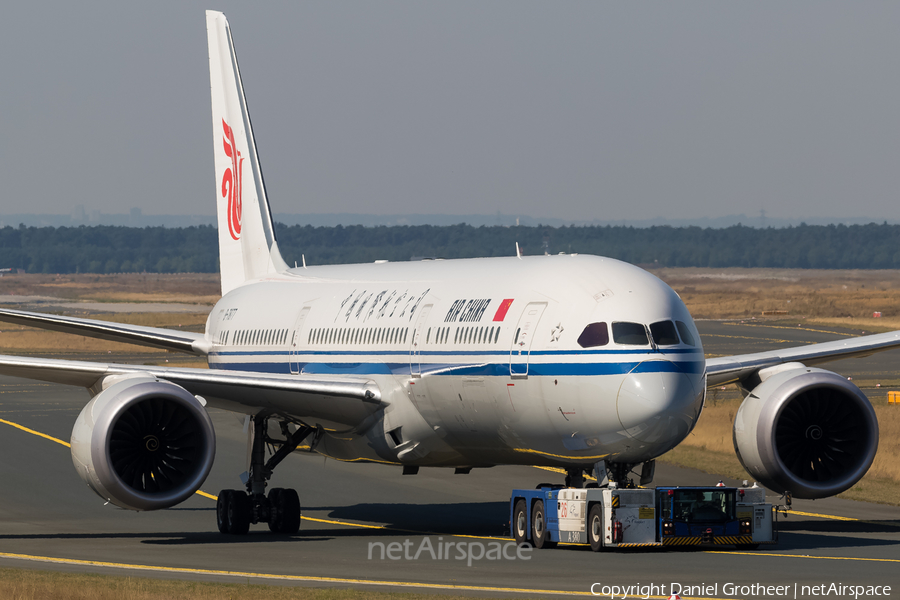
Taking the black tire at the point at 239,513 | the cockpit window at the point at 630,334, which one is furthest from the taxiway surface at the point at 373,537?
the cockpit window at the point at 630,334

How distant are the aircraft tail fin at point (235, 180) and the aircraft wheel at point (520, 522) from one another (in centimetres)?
1467

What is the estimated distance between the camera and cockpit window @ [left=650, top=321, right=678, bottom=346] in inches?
893

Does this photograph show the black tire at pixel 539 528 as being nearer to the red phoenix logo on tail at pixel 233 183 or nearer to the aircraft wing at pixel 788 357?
the aircraft wing at pixel 788 357

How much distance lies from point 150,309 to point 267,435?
429 ft

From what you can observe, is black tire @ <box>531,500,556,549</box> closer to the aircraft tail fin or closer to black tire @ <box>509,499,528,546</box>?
black tire @ <box>509,499,528,546</box>

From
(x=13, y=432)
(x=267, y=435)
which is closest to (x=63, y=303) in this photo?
(x=13, y=432)

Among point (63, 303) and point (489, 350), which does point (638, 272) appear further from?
point (63, 303)

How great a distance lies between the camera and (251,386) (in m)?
27.7

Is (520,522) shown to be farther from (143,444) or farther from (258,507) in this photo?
(143,444)

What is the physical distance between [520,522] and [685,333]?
191 inches

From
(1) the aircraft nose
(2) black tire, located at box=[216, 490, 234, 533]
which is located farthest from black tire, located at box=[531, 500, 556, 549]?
(2) black tire, located at box=[216, 490, 234, 533]

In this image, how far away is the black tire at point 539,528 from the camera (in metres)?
24.5

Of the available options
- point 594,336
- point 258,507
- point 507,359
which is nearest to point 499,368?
point 507,359

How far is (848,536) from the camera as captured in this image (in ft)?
88.9
